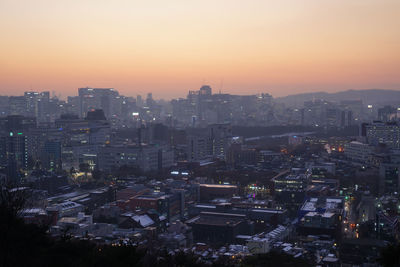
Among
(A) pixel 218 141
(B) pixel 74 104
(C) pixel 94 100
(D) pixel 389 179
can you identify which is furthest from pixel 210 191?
(B) pixel 74 104

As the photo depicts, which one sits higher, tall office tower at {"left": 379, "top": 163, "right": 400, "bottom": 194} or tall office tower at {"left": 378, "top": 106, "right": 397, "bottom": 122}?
tall office tower at {"left": 378, "top": 106, "right": 397, "bottom": 122}

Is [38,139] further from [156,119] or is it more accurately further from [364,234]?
[156,119]

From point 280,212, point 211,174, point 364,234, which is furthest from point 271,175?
point 364,234

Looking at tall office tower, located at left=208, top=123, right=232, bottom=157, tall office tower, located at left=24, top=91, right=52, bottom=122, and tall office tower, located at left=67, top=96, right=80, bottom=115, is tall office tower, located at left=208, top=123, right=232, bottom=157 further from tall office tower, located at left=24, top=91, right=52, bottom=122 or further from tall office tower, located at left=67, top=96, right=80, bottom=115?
tall office tower, located at left=67, top=96, right=80, bottom=115

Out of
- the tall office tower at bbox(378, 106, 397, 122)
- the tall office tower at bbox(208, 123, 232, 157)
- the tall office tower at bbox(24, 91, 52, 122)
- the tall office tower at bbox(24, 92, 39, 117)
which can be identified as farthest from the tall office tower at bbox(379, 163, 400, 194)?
the tall office tower at bbox(24, 92, 39, 117)

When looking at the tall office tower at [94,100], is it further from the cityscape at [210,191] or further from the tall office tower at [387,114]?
the tall office tower at [387,114]

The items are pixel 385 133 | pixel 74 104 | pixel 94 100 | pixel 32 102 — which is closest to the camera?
pixel 385 133

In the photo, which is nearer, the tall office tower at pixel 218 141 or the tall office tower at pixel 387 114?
the tall office tower at pixel 218 141

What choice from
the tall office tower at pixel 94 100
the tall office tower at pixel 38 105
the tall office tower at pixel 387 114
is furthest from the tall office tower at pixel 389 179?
the tall office tower at pixel 94 100

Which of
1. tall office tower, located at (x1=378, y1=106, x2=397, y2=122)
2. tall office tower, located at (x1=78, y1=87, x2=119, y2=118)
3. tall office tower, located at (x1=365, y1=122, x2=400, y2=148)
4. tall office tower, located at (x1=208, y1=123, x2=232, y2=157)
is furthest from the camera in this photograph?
tall office tower, located at (x1=78, y1=87, x2=119, y2=118)

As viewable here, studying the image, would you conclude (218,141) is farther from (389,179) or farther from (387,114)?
(387,114)
